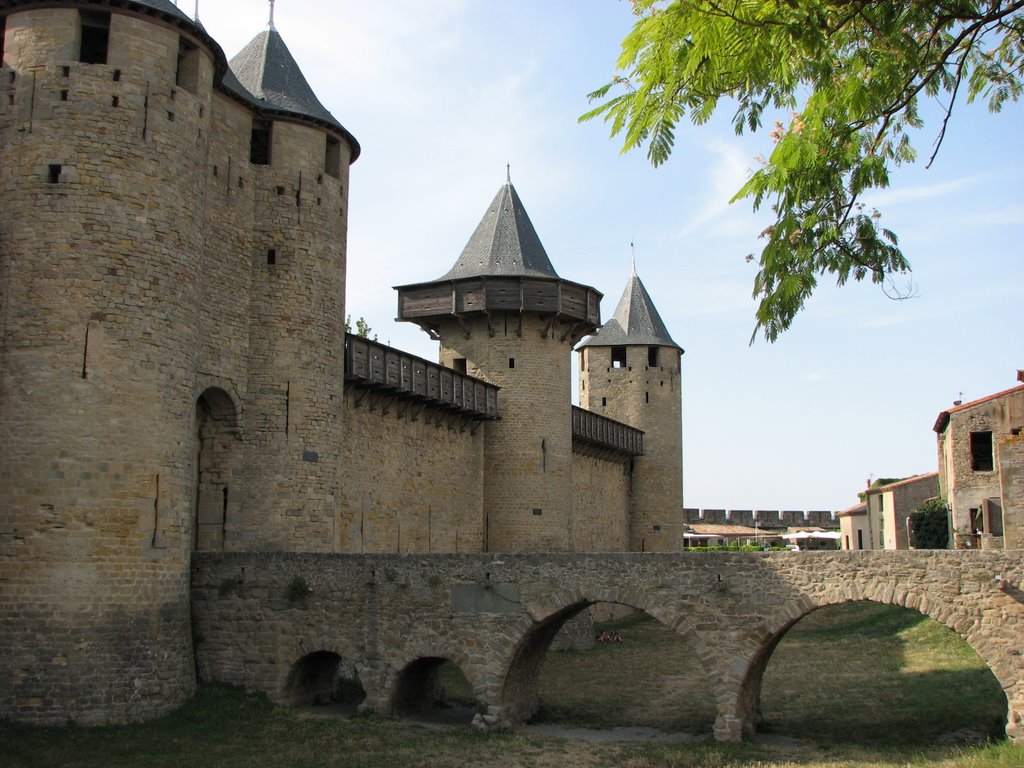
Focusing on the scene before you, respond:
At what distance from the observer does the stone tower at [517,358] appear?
2775 cm

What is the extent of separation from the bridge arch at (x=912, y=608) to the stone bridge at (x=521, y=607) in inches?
0.7

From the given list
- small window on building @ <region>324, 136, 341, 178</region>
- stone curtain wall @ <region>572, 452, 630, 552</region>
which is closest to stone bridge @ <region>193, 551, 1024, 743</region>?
small window on building @ <region>324, 136, 341, 178</region>

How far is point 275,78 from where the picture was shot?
68.7 ft

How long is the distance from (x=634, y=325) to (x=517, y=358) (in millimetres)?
10677

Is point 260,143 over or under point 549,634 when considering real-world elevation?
over

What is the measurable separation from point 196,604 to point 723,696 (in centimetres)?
877

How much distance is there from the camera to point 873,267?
5914mm

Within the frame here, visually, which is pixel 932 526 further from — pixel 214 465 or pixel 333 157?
pixel 214 465

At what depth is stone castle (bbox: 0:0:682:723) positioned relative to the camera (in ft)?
48.4

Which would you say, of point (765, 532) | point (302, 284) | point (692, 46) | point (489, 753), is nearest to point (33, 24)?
point (302, 284)

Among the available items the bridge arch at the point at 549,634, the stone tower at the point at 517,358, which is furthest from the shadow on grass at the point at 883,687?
the stone tower at the point at 517,358

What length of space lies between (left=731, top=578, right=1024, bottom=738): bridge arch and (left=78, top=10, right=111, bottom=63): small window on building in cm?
1339

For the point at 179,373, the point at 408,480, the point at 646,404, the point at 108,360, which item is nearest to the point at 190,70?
the point at 179,373

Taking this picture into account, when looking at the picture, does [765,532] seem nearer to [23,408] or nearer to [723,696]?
[723,696]
